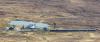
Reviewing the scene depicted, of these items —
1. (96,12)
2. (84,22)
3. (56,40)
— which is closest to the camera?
(56,40)

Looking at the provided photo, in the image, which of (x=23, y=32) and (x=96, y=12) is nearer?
(x=23, y=32)

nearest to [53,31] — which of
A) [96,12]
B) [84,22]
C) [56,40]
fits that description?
[56,40]

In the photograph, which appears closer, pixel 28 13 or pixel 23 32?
pixel 23 32

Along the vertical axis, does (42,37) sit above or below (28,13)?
below

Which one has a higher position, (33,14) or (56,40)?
(33,14)

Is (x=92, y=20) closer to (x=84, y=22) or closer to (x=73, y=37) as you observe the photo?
(x=84, y=22)

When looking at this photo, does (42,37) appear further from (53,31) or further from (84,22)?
(84,22)

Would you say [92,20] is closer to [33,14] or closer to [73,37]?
[73,37]

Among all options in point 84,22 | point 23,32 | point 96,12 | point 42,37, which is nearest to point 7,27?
point 23,32

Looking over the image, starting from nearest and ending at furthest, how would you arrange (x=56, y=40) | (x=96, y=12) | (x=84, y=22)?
(x=56, y=40)
(x=84, y=22)
(x=96, y=12)
